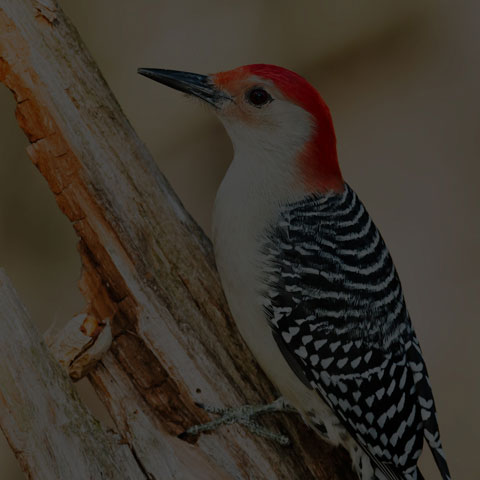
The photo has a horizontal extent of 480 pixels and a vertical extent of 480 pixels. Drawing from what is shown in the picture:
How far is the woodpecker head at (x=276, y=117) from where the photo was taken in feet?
10.6

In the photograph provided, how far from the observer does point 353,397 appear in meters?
A: 3.05

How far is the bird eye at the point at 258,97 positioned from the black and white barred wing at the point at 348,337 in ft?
1.74

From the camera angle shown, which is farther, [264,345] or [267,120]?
[267,120]

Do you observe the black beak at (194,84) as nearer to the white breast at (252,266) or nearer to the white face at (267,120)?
the white face at (267,120)

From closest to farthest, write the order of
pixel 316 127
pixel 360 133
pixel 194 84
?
1. pixel 316 127
2. pixel 194 84
3. pixel 360 133

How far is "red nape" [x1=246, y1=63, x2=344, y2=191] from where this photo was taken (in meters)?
3.20

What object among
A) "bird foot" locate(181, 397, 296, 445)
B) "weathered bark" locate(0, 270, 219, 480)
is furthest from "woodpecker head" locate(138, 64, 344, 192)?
"weathered bark" locate(0, 270, 219, 480)

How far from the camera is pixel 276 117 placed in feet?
10.9

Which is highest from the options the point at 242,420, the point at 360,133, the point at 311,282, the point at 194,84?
the point at 194,84

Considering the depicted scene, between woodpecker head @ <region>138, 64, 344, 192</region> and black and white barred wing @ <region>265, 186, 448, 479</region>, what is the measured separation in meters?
0.24

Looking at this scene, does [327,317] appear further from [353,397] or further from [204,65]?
[204,65]

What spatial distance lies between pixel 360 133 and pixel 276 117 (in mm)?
2679

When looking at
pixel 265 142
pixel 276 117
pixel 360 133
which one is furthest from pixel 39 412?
pixel 360 133

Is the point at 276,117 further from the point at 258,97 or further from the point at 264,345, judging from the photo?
the point at 264,345
